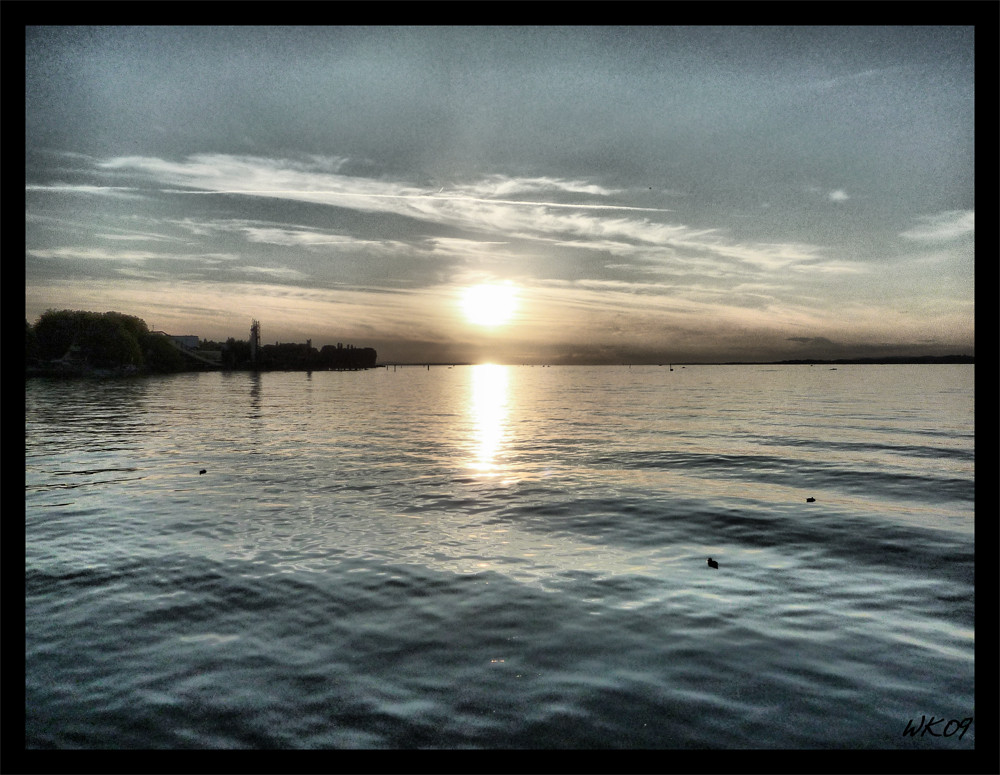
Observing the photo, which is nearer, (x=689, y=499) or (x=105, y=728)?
(x=105, y=728)

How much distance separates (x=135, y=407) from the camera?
193 ft

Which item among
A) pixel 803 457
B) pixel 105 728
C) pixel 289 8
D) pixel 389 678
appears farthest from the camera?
pixel 803 457

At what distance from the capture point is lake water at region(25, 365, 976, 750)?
7.11 m

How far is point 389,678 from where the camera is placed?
314 inches

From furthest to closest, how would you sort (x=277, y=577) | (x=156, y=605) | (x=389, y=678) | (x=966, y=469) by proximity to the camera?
(x=966, y=469) → (x=277, y=577) → (x=156, y=605) → (x=389, y=678)

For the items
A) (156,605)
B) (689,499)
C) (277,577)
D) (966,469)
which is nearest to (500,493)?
(689,499)

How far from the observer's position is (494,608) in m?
10.4

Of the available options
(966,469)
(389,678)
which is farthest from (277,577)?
(966,469)

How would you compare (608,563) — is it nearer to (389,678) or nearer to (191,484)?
(389,678)

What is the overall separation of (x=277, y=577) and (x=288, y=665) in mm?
3823

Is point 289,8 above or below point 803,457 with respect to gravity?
above

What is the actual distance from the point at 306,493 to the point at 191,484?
15.0ft

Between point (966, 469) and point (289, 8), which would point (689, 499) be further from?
point (289, 8)

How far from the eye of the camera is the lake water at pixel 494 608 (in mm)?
7105
